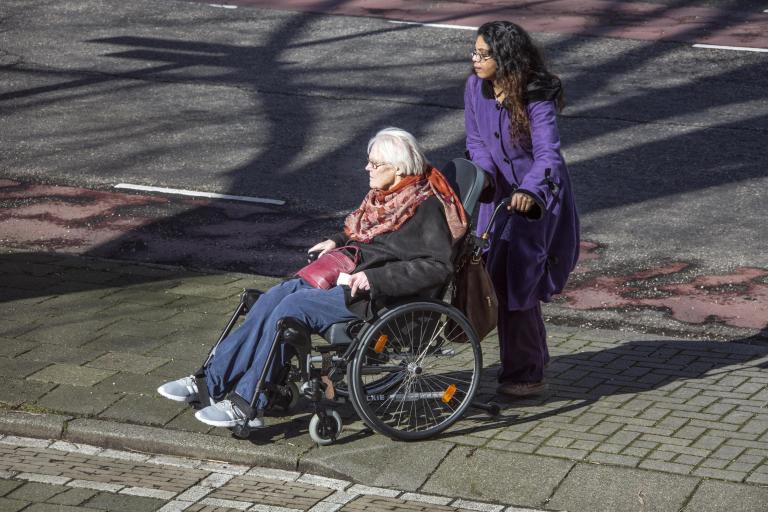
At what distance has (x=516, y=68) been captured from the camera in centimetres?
620

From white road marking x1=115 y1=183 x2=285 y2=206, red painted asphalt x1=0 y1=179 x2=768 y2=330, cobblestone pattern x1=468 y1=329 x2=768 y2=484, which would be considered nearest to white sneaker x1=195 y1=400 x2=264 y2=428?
cobblestone pattern x1=468 y1=329 x2=768 y2=484

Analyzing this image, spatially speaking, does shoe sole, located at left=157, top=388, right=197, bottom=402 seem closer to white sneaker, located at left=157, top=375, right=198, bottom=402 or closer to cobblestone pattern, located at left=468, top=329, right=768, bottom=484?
white sneaker, located at left=157, top=375, right=198, bottom=402

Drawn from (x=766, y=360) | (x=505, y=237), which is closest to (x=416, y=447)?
(x=505, y=237)

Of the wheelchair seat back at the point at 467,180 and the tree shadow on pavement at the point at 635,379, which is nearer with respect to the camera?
the wheelchair seat back at the point at 467,180

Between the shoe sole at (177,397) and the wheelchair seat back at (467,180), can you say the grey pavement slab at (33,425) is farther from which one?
the wheelchair seat back at (467,180)

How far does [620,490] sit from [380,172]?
5.79ft

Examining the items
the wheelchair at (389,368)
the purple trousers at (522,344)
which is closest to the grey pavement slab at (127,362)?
the wheelchair at (389,368)

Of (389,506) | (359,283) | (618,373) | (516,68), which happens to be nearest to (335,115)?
(618,373)

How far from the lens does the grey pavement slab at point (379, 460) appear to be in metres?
5.64

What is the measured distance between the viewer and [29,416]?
6.26 m

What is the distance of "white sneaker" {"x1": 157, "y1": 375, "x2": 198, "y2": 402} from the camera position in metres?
6.14

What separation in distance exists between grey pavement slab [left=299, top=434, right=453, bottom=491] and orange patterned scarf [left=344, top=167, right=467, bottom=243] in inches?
36.6

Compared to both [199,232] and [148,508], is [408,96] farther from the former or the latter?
[148,508]

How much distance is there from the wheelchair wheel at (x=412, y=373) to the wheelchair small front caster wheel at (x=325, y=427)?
167 millimetres
